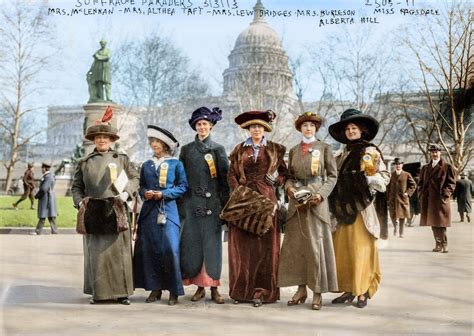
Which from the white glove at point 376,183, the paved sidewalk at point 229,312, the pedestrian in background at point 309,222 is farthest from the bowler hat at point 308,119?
the paved sidewalk at point 229,312

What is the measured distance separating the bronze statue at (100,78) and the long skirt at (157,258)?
16.8 metres

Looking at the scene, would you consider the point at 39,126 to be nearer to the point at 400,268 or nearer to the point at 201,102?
the point at 201,102

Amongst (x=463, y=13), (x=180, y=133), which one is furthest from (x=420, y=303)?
(x=180, y=133)

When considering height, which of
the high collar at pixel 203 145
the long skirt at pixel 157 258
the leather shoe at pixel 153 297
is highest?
the high collar at pixel 203 145

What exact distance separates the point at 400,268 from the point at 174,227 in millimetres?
4099

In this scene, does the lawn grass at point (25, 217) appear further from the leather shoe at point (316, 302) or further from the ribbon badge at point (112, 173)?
the leather shoe at point (316, 302)

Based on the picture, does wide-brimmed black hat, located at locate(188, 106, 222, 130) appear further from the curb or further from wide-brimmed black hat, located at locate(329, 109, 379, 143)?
the curb

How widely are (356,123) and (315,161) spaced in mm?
671

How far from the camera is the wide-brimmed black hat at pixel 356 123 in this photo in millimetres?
6531

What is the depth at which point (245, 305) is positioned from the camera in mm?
6219

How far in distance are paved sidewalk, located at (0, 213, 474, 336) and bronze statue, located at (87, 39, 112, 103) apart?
14219 mm

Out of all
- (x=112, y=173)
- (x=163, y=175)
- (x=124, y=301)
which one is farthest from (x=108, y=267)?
(x=163, y=175)

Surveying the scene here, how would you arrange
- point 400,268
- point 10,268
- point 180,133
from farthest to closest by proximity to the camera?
1. point 180,133
2. point 400,268
3. point 10,268

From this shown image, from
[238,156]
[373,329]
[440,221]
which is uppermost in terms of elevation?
[238,156]
